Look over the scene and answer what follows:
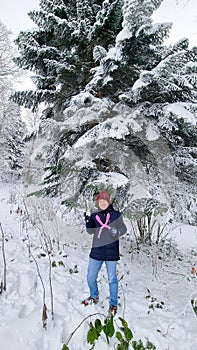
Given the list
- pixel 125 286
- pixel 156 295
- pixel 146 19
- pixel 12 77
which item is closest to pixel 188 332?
pixel 156 295

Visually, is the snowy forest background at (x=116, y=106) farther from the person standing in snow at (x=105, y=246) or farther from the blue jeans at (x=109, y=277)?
the blue jeans at (x=109, y=277)

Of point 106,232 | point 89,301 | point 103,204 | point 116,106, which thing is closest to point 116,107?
point 116,106

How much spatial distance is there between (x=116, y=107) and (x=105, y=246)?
2.63m

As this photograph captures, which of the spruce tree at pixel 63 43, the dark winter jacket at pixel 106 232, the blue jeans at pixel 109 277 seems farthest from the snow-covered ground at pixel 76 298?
the spruce tree at pixel 63 43

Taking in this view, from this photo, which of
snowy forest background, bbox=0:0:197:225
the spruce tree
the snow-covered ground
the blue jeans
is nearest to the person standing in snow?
the blue jeans

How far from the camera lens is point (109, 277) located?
2871 mm

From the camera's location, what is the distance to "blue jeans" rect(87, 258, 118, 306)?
2840mm

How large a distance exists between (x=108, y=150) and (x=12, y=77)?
8.11 metres

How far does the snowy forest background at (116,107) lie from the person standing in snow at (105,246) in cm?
65

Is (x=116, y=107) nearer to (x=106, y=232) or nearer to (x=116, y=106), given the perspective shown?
(x=116, y=106)

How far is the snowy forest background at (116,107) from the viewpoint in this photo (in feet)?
12.0

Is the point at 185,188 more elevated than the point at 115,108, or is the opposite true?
the point at 115,108

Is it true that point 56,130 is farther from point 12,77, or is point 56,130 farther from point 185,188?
point 12,77

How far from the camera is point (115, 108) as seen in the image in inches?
163
